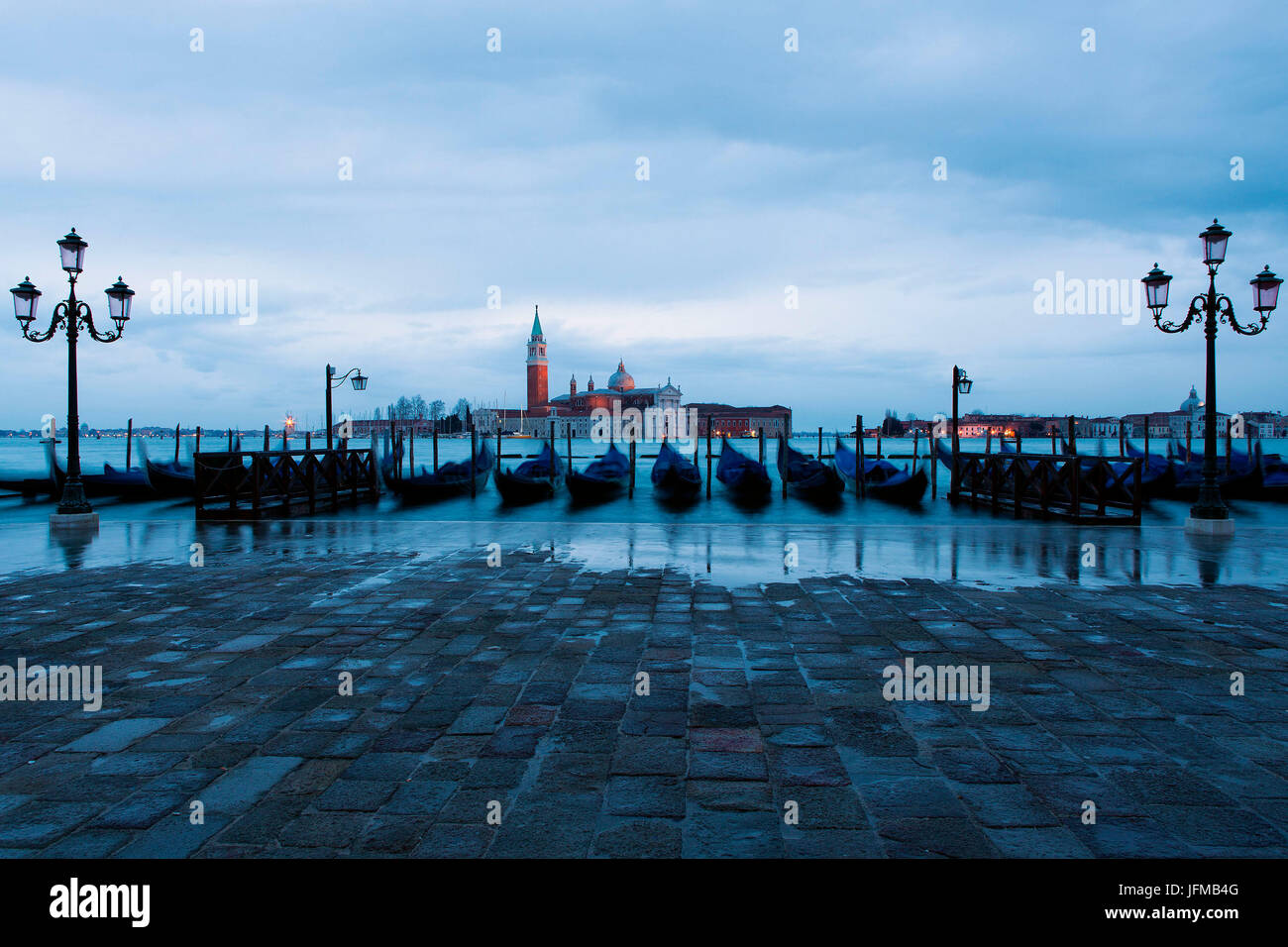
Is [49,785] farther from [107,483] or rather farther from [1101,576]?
[107,483]

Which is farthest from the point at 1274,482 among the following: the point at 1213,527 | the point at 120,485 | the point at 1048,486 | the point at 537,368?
the point at 537,368

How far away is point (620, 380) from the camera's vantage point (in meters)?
132

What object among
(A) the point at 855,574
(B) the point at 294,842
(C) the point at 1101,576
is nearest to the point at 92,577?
(B) the point at 294,842

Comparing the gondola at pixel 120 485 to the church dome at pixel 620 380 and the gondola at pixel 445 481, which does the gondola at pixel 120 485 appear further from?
the church dome at pixel 620 380

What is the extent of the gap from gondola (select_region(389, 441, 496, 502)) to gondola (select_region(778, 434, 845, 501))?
8149 mm

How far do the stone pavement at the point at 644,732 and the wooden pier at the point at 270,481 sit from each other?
6345 mm

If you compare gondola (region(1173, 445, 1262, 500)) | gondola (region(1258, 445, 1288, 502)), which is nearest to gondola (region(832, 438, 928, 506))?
gondola (region(1173, 445, 1262, 500))

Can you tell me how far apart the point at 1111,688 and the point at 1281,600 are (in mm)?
3142

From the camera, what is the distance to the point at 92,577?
6.61 meters

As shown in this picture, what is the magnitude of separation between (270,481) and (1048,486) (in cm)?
1231

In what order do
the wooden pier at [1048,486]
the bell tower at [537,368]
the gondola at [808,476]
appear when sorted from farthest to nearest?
the bell tower at [537,368] < the gondola at [808,476] < the wooden pier at [1048,486]

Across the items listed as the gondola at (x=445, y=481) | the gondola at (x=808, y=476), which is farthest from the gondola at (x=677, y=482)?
the gondola at (x=445, y=481)

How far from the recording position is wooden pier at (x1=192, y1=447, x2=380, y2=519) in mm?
11664

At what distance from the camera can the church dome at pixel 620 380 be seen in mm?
131750
